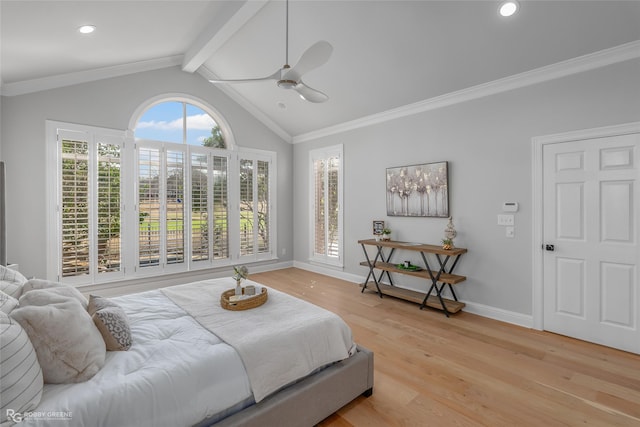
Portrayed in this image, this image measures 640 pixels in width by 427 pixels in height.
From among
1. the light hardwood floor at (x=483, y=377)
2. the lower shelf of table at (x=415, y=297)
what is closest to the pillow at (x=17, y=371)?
the light hardwood floor at (x=483, y=377)

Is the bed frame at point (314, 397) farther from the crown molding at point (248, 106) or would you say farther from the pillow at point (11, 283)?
the crown molding at point (248, 106)

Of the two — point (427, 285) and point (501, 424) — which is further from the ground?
point (427, 285)

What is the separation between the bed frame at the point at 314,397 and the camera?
5.26 feet

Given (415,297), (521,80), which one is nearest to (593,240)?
(521,80)

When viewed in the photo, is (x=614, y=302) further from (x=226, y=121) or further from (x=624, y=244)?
(x=226, y=121)

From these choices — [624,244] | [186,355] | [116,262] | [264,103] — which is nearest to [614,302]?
[624,244]

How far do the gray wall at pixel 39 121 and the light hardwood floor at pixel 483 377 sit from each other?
4.19 m

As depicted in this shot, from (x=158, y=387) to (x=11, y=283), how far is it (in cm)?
119

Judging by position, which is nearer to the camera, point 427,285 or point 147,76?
point 427,285

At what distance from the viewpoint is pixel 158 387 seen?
141 cm

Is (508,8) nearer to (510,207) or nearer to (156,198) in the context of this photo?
(510,207)

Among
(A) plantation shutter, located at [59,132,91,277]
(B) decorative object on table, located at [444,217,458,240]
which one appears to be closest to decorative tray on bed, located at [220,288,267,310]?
(B) decorative object on table, located at [444,217,458,240]

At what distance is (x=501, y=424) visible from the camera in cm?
193

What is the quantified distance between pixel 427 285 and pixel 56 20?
201 inches
